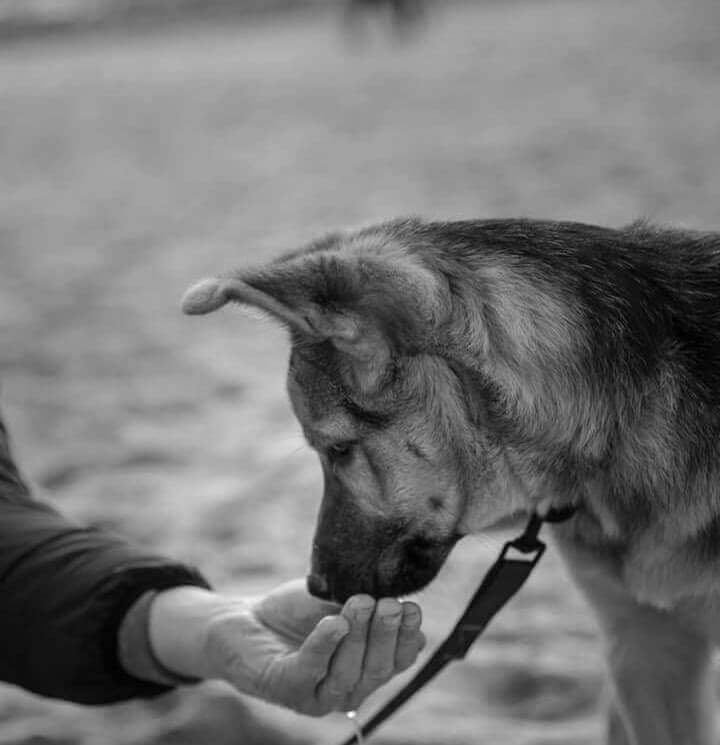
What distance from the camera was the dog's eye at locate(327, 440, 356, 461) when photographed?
288 cm

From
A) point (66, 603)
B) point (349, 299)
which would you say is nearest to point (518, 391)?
point (349, 299)

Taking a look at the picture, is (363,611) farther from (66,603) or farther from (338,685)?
(66,603)

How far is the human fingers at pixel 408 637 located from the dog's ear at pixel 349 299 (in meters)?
0.48

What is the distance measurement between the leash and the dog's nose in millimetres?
323

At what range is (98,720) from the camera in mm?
3879

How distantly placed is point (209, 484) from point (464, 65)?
14201 mm

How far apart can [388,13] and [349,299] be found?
23.6m

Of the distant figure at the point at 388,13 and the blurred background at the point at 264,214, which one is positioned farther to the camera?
the distant figure at the point at 388,13

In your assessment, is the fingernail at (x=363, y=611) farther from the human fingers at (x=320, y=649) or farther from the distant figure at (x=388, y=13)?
the distant figure at (x=388, y=13)

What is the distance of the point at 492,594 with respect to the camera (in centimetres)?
309

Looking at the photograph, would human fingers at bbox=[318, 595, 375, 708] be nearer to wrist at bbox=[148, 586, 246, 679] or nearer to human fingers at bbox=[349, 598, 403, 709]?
human fingers at bbox=[349, 598, 403, 709]

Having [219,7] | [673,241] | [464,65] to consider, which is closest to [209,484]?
[673,241]

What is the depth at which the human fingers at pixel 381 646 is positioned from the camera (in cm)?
279

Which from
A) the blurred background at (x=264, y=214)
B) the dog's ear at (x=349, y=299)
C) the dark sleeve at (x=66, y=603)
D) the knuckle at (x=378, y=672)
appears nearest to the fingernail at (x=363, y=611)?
the knuckle at (x=378, y=672)
